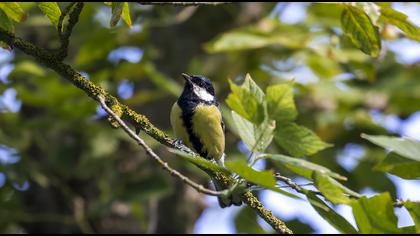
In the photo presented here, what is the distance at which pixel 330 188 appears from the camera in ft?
5.12

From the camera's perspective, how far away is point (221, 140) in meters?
3.38

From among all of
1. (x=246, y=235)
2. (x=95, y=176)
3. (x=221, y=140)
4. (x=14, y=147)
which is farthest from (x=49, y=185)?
(x=221, y=140)

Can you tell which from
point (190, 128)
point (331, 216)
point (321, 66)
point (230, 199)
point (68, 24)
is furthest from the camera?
point (321, 66)

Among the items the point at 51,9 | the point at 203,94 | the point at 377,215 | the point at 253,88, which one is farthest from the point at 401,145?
the point at 203,94

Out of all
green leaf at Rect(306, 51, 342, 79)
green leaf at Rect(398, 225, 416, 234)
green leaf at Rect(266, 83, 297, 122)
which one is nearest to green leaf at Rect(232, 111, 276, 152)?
green leaf at Rect(266, 83, 297, 122)

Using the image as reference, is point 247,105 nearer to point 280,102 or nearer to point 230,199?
point 280,102

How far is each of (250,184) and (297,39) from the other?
3025 millimetres

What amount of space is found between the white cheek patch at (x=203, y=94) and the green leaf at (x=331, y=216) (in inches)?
79.0

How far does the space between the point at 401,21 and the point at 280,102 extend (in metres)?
0.70

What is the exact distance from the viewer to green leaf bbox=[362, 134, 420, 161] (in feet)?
4.65

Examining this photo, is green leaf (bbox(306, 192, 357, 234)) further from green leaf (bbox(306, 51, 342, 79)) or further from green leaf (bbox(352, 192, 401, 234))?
green leaf (bbox(306, 51, 342, 79))

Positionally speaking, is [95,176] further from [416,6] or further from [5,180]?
[416,6]

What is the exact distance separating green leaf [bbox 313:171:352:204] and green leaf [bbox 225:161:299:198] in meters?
0.09

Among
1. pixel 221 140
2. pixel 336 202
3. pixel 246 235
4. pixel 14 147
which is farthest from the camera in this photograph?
pixel 246 235
